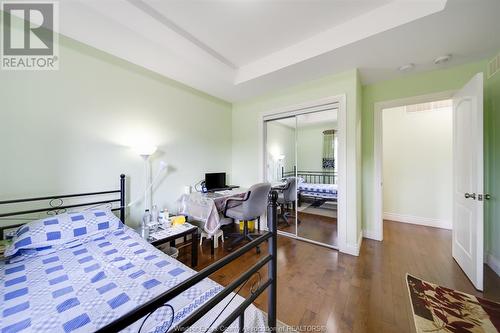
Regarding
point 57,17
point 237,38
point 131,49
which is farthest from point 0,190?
point 237,38

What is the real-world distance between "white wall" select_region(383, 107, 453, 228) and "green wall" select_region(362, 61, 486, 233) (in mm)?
1258

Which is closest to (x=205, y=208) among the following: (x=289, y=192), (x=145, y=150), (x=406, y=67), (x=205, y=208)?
(x=205, y=208)

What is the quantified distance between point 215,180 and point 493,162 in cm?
378

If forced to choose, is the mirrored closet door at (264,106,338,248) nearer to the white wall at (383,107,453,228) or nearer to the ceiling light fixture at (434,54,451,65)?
the ceiling light fixture at (434,54,451,65)

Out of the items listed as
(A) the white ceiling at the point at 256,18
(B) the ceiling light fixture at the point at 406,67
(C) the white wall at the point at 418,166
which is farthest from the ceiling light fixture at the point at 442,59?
(C) the white wall at the point at 418,166

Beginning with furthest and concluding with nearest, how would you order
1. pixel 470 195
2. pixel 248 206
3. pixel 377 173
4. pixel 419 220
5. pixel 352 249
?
1. pixel 419 220
2. pixel 377 173
3. pixel 248 206
4. pixel 352 249
5. pixel 470 195

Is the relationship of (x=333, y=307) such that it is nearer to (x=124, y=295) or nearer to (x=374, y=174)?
(x=124, y=295)

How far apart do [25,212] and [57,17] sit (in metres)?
1.82

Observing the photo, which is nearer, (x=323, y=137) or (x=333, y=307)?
(x=333, y=307)

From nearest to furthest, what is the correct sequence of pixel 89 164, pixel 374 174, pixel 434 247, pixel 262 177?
1. pixel 89 164
2. pixel 434 247
3. pixel 374 174
4. pixel 262 177

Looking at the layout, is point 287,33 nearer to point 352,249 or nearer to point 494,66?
point 494,66

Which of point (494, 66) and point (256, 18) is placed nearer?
point (256, 18)

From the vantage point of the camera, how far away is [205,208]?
2.59m

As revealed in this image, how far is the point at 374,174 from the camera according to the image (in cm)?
290
